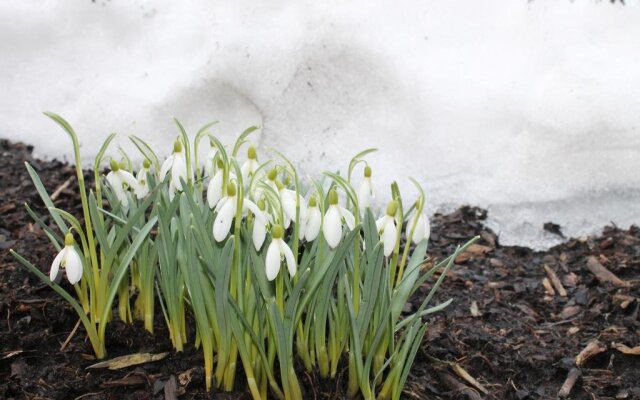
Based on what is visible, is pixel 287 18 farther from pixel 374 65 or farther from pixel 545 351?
pixel 545 351

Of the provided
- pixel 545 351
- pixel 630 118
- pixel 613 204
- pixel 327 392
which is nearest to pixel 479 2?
pixel 630 118

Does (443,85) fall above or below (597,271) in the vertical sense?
above

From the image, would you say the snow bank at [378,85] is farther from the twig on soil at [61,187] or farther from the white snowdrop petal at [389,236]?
the white snowdrop petal at [389,236]

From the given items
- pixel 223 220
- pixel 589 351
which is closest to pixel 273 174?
pixel 223 220

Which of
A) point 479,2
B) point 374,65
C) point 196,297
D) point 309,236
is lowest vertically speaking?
point 196,297

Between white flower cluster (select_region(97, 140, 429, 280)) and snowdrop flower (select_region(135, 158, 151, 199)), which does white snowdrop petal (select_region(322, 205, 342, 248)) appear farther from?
snowdrop flower (select_region(135, 158, 151, 199))

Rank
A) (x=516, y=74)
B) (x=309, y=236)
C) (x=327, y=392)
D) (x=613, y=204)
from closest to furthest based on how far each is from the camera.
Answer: (x=309, y=236)
(x=327, y=392)
(x=613, y=204)
(x=516, y=74)
